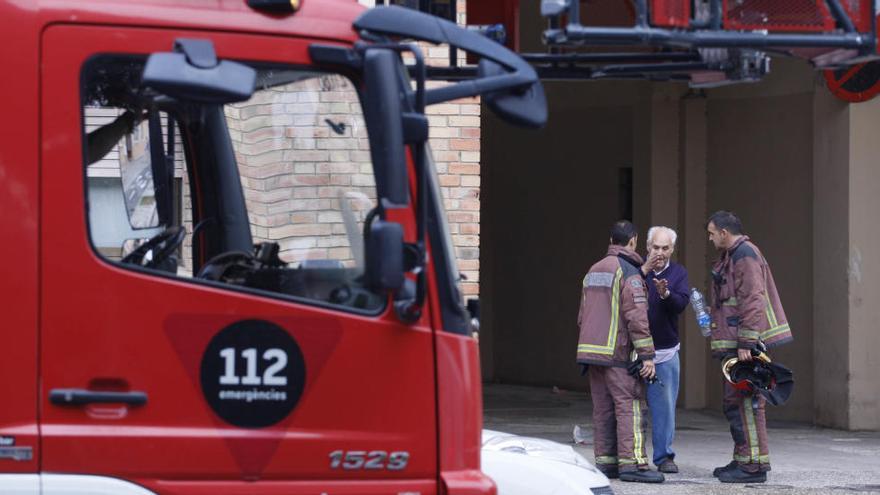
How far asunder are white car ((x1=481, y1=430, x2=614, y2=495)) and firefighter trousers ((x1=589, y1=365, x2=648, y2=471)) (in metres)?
4.86

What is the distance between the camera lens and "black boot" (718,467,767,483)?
10.6 metres

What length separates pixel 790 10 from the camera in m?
5.48

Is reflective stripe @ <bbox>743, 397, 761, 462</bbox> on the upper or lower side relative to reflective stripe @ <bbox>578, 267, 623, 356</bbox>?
lower

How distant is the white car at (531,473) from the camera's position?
5094 millimetres

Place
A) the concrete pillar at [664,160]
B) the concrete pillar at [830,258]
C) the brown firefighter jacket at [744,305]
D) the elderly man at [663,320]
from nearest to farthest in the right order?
the brown firefighter jacket at [744,305], the elderly man at [663,320], the concrete pillar at [830,258], the concrete pillar at [664,160]

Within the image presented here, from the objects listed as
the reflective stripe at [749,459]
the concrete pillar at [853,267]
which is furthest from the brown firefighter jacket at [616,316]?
the concrete pillar at [853,267]

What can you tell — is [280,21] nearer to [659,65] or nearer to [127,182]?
[127,182]

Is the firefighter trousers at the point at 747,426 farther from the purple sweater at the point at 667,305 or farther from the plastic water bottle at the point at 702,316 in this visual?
the purple sweater at the point at 667,305

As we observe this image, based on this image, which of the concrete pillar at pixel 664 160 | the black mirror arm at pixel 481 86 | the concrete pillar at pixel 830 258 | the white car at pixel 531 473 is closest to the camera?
the black mirror arm at pixel 481 86

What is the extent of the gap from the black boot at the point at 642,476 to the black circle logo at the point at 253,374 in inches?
244

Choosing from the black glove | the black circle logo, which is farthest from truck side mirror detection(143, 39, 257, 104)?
the black glove

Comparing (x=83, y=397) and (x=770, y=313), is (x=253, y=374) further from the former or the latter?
(x=770, y=313)

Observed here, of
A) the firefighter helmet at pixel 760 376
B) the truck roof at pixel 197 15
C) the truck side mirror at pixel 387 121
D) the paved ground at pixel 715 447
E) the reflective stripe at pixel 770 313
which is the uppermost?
the truck roof at pixel 197 15

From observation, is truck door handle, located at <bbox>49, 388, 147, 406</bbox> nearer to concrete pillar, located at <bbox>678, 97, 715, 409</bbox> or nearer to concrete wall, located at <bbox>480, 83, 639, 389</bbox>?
concrete pillar, located at <bbox>678, 97, 715, 409</bbox>
